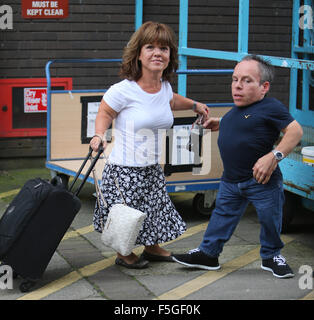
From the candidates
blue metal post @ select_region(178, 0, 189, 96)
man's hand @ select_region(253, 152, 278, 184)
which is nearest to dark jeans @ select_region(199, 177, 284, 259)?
man's hand @ select_region(253, 152, 278, 184)

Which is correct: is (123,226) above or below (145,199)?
below

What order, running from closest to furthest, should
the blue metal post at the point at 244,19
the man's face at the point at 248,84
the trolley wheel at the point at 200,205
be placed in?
the man's face at the point at 248,84 → the blue metal post at the point at 244,19 → the trolley wheel at the point at 200,205

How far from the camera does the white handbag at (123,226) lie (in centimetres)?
425

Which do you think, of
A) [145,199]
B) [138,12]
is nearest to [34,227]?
[145,199]

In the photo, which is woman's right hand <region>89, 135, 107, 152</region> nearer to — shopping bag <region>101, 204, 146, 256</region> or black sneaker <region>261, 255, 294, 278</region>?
shopping bag <region>101, 204, 146, 256</region>

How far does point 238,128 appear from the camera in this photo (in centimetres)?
422

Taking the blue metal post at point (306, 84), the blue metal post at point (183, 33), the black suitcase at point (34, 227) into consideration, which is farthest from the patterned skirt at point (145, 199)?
the blue metal post at point (306, 84)

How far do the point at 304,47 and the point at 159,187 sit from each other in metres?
3.15

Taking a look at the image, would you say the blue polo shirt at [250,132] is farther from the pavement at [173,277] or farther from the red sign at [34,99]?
the red sign at [34,99]

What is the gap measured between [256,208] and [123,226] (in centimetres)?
82

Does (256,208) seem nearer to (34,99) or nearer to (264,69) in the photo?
(264,69)

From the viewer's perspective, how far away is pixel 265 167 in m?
4.09

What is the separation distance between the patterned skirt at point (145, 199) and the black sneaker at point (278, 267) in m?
0.63

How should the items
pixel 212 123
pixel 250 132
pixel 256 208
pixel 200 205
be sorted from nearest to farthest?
pixel 250 132, pixel 256 208, pixel 212 123, pixel 200 205
